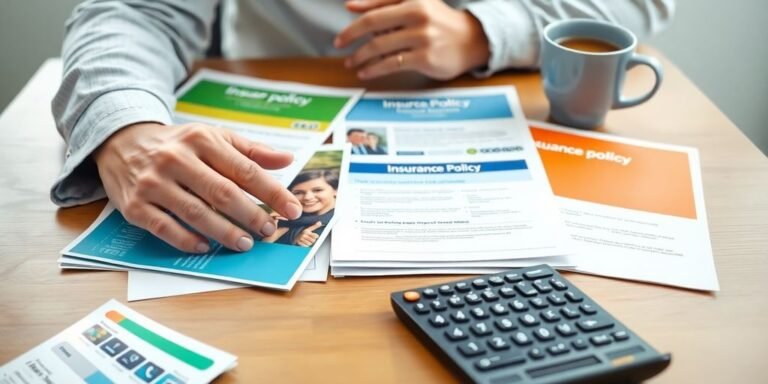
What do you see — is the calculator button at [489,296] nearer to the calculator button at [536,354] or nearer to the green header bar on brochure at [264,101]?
the calculator button at [536,354]

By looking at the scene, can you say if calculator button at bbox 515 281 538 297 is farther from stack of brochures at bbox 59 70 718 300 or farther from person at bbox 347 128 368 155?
person at bbox 347 128 368 155

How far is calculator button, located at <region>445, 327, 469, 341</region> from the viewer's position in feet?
1.57

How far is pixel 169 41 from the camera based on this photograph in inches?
35.1

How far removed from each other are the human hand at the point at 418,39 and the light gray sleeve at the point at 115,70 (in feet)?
0.67

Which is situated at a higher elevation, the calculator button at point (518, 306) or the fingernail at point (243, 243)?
the calculator button at point (518, 306)

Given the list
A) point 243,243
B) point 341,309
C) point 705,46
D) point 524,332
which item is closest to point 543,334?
point 524,332

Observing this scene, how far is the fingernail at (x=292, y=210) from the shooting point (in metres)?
0.62

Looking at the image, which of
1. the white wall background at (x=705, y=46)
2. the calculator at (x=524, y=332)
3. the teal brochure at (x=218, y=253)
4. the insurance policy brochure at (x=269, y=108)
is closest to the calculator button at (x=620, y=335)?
the calculator at (x=524, y=332)

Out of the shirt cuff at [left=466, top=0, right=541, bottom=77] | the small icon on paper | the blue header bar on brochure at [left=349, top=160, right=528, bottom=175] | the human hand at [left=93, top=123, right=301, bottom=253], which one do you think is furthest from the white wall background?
the small icon on paper

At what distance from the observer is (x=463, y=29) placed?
0.90 m

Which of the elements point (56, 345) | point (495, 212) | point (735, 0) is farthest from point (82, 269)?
point (735, 0)

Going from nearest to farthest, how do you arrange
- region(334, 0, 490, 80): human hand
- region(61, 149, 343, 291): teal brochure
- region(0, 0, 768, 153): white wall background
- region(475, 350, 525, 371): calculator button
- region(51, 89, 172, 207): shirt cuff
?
region(475, 350, 525, 371): calculator button, region(61, 149, 343, 291): teal brochure, region(51, 89, 172, 207): shirt cuff, region(334, 0, 490, 80): human hand, region(0, 0, 768, 153): white wall background

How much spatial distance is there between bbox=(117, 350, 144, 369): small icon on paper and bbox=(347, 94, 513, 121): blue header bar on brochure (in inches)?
15.6

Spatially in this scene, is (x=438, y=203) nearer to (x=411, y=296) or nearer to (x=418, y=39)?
(x=411, y=296)
